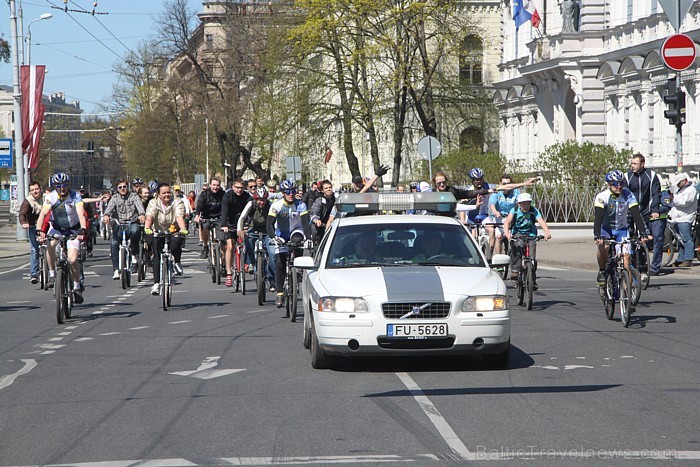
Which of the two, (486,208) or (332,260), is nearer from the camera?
(332,260)

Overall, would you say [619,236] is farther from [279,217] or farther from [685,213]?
[685,213]

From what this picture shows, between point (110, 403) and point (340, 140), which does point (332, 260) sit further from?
point (340, 140)

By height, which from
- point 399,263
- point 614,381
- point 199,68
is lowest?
point 614,381

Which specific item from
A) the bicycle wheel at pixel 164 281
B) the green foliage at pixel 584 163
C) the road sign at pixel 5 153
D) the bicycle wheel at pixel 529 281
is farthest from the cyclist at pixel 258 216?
the road sign at pixel 5 153

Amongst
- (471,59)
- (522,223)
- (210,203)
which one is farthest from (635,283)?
(471,59)

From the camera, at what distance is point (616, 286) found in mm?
15117

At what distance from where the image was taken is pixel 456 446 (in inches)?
301

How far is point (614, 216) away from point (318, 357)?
5814 mm

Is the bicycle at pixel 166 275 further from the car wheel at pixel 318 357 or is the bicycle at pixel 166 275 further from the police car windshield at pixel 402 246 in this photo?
the car wheel at pixel 318 357

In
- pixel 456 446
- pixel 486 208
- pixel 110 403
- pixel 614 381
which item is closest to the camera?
pixel 456 446

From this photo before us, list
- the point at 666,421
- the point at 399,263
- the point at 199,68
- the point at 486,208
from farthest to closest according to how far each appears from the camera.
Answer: the point at 199,68
the point at 486,208
the point at 399,263
the point at 666,421

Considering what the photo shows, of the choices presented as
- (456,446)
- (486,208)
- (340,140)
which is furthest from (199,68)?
(456,446)

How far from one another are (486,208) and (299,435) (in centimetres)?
1637

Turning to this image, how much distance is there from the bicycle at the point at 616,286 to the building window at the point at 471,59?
3386 centimetres
